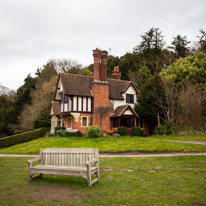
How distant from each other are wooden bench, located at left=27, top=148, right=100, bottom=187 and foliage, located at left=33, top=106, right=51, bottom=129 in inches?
Result: 1025

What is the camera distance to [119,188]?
5.47m

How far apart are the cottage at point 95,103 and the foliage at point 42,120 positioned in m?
6.11

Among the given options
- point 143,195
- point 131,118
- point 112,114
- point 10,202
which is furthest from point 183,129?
point 10,202

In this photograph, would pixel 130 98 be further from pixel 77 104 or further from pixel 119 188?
pixel 119 188

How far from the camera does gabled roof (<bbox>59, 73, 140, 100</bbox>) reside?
24931 mm

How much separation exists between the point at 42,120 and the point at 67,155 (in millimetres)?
27016

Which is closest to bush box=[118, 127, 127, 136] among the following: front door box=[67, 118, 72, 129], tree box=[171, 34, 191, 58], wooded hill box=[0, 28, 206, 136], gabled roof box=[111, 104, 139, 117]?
gabled roof box=[111, 104, 139, 117]

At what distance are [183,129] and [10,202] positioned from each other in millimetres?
20566

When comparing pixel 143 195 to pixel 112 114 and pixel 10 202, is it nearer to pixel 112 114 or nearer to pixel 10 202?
pixel 10 202

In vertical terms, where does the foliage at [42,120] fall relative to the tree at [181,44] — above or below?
below

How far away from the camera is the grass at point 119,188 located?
459 centimetres

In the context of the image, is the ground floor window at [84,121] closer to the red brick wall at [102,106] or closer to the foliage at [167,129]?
the red brick wall at [102,106]

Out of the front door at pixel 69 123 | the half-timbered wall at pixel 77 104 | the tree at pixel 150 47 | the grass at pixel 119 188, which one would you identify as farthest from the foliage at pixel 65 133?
the tree at pixel 150 47

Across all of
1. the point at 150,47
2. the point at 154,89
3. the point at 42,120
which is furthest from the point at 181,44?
the point at 42,120
